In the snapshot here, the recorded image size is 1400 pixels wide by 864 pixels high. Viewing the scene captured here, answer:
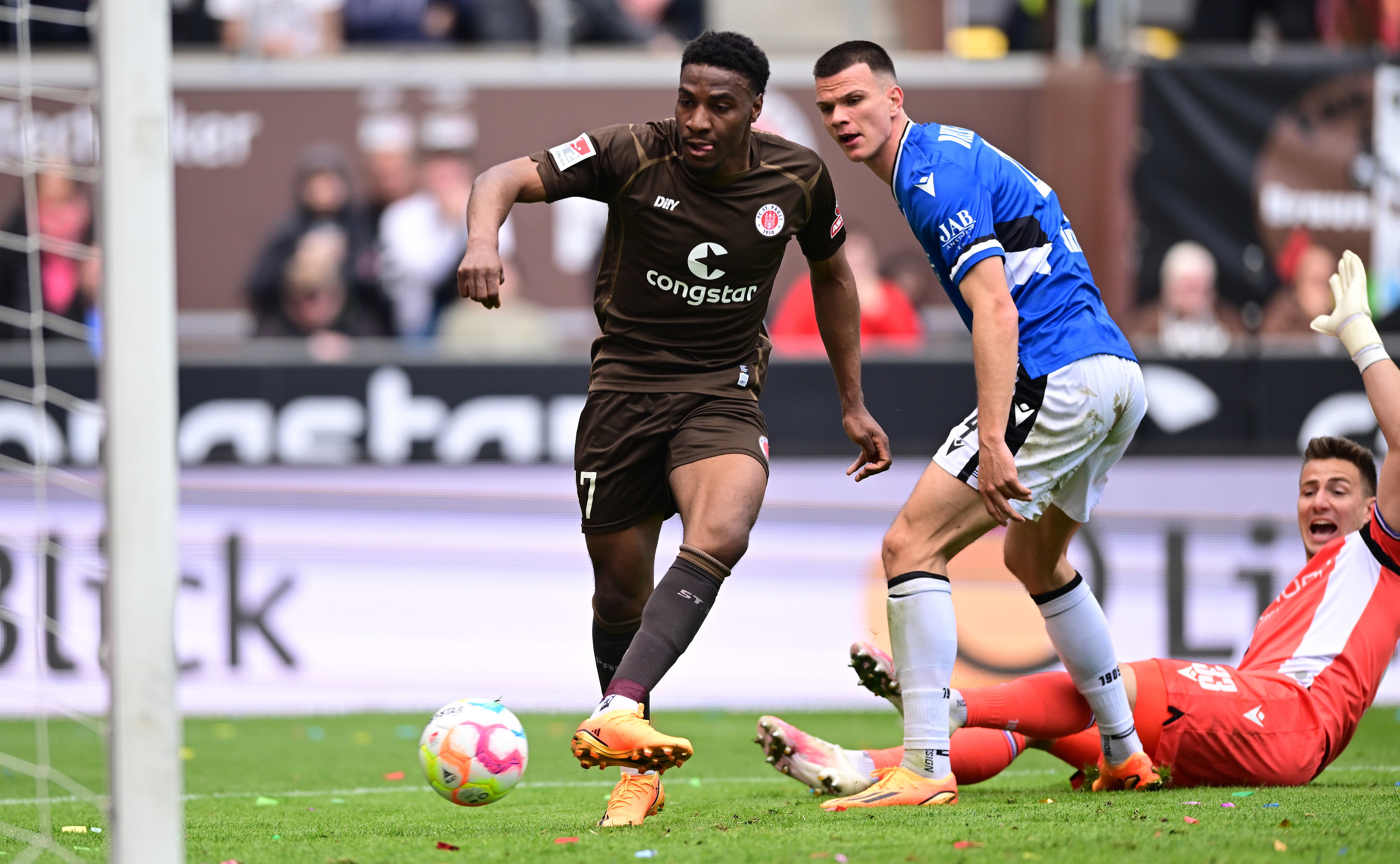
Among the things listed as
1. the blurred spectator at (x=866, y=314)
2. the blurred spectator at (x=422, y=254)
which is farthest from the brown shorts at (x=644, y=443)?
the blurred spectator at (x=422, y=254)

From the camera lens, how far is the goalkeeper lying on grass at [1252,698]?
461cm

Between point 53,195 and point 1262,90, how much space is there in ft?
26.4

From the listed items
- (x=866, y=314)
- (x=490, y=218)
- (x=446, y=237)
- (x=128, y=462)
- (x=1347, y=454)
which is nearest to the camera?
(x=128, y=462)

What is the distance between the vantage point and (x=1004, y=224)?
446cm

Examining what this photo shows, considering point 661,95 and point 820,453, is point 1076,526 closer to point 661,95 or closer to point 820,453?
point 820,453

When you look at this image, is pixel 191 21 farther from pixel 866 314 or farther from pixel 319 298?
pixel 866 314

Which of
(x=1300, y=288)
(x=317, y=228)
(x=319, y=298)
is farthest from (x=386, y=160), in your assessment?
(x=1300, y=288)

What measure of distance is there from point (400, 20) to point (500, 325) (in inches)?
117

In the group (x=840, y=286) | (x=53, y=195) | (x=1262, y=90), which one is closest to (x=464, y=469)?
(x=53, y=195)

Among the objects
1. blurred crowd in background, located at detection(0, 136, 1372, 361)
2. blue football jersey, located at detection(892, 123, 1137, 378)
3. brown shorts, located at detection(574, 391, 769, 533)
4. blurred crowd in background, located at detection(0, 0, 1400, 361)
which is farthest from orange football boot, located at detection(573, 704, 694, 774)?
blurred crowd in background, located at detection(0, 136, 1372, 361)

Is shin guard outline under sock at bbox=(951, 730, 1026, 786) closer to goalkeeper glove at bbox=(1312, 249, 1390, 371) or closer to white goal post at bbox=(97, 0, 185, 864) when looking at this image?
goalkeeper glove at bbox=(1312, 249, 1390, 371)

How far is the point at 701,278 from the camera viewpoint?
457cm

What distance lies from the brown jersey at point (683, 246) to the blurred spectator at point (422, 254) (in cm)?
568

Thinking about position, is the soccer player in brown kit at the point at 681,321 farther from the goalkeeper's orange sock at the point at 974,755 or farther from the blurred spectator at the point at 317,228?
the blurred spectator at the point at 317,228
